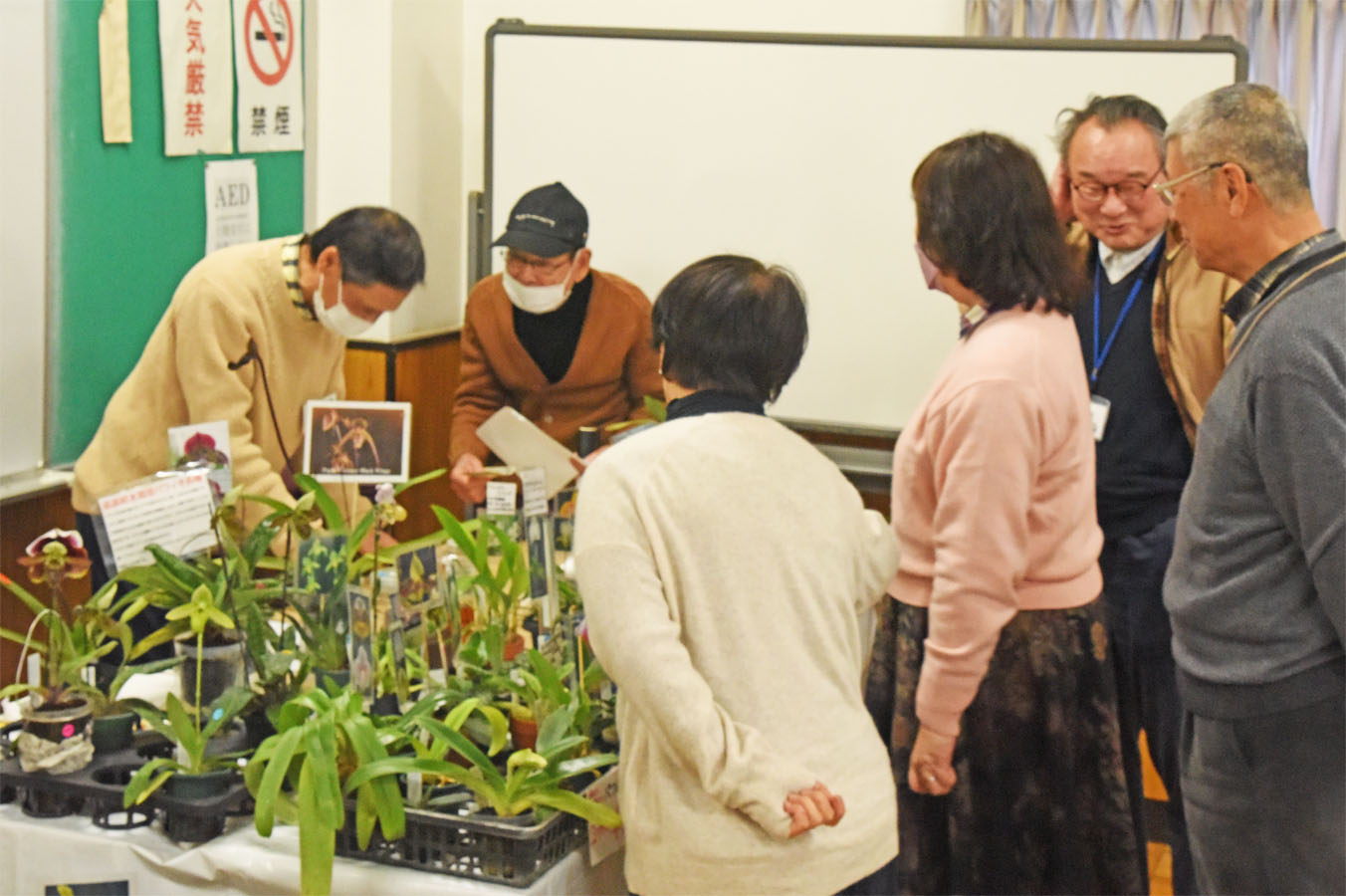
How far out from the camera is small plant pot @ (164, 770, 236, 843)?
5.24 feet

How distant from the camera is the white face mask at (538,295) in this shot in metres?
3.16

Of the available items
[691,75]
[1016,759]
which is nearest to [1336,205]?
[691,75]

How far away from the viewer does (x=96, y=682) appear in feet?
6.07

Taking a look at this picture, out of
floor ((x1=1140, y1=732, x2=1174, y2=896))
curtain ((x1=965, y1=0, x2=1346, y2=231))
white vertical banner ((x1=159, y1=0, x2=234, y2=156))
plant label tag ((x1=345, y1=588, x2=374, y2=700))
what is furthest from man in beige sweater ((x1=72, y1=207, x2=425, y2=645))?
curtain ((x1=965, y1=0, x2=1346, y2=231))

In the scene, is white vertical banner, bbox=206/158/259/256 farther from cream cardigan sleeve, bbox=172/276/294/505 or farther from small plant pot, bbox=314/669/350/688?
small plant pot, bbox=314/669/350/688

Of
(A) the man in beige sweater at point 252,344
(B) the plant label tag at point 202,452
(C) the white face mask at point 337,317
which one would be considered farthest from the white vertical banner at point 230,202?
(B) the plant label tag at point 202,452

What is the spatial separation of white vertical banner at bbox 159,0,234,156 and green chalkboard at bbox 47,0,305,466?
0.03 m

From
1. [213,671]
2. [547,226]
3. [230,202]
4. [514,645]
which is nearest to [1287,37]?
[547,226]

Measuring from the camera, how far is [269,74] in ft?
11.8

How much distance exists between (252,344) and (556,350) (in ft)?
3.16

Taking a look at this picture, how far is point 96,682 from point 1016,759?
1303mm

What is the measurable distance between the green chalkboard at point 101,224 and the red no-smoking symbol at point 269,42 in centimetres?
39

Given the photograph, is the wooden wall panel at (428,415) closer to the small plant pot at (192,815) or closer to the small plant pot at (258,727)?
the small plant pot at (258,727)

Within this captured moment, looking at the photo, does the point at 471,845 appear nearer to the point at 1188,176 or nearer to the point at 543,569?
the point at 543,569
